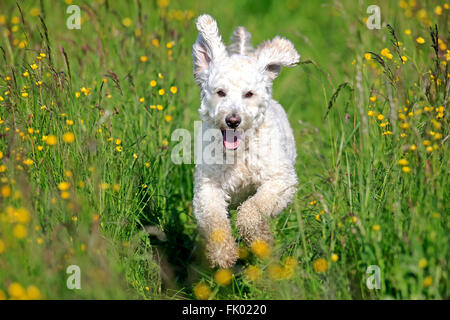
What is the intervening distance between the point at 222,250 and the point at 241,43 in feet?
6.83

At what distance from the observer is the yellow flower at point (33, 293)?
114 inches

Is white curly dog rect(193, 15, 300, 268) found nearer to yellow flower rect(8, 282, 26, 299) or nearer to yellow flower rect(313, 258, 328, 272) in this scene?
yellow flower rect(313, 258, 328, 272)

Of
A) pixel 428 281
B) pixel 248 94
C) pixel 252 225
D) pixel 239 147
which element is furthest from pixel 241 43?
pixel 428 281

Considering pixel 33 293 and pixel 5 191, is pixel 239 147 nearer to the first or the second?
pixel 5 191

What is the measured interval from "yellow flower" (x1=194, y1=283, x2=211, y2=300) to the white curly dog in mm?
215

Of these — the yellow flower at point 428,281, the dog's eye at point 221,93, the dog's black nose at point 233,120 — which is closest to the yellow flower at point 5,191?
the dog's black nose at point 233,120

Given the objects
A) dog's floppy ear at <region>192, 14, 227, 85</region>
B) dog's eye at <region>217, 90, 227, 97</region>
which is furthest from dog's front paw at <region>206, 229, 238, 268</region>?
dog's floppy ear at <region>192, 14, 227, 85</region>

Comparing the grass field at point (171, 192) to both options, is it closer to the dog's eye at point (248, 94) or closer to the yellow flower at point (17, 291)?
the yellow flower at point (17, 291)

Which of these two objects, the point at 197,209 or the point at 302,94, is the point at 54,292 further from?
the point at 302,94

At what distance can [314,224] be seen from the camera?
391 cm

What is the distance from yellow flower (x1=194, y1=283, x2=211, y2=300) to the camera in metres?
4.03

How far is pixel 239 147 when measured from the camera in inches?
173
